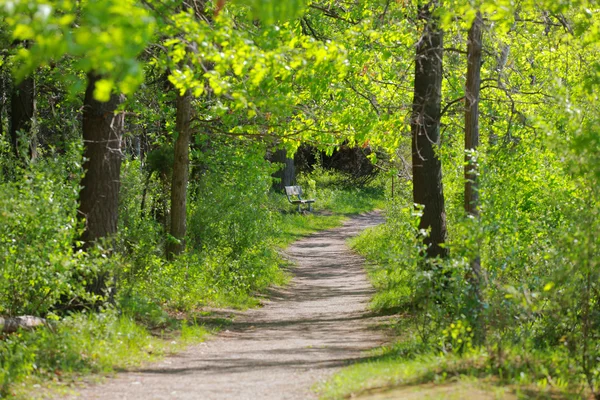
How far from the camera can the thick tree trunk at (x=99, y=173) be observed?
12.0 m

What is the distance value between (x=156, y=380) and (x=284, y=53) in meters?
3.89

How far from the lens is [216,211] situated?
19203mm

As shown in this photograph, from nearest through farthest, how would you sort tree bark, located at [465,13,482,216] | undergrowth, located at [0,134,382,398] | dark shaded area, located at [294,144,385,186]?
undergrowth, located at [0,134,382,398]
tree bark, located at [465,13,482,216]
dark shaded area, located at [294,144,385,186]

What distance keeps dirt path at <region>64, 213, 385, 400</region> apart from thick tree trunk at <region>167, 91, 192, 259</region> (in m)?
2.02

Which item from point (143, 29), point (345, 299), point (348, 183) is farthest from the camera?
point (348, 183)

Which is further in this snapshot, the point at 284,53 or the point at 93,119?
the point at 93,119

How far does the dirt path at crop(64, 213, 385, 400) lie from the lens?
9.12m

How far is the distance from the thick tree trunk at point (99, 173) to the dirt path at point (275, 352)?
201 cm

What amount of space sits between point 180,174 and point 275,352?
5752 mm

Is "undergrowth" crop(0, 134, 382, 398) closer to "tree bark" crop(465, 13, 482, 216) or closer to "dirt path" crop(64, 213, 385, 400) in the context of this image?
"dirt path" crop(64, 213, 385, 400)

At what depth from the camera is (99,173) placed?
478 inches

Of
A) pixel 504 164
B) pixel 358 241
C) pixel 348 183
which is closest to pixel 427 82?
pixel 504 164

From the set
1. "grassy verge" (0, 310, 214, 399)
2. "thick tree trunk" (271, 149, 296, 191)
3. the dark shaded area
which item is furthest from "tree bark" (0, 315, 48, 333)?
the dark shaded area

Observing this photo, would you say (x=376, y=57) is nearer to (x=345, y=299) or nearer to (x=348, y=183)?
(x=345, y=299)
